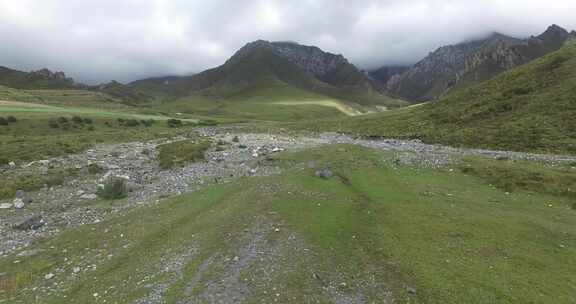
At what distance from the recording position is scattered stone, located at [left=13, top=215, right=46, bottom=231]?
878 inches

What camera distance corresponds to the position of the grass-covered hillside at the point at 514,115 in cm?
4534

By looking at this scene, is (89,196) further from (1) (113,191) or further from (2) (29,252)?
(2) (29,252)

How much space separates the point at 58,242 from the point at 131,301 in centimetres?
1030

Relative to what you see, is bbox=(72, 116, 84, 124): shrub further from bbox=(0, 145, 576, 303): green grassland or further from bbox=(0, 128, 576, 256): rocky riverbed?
bbox=(0, 145, 576, 303): green grassland

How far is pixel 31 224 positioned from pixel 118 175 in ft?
42.3

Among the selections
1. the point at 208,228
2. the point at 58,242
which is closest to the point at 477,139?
the point at 208,228

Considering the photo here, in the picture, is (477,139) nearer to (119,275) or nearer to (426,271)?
(426,271)

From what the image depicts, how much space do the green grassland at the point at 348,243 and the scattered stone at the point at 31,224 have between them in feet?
11.2

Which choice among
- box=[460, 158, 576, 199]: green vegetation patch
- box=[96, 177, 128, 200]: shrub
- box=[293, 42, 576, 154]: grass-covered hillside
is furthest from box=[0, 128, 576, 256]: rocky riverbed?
box=[293, 42, 576, 154]: grass-covered hillside

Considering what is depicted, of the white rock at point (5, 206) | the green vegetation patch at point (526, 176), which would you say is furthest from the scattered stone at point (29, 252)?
the green vegetation patch at point (526, 176)

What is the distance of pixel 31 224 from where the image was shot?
22.6 meters

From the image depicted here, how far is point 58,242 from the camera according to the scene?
1984cm

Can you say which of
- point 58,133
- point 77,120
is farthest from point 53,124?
point 77,120

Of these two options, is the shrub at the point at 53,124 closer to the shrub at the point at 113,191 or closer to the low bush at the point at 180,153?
the low bush at the point at 180,153
